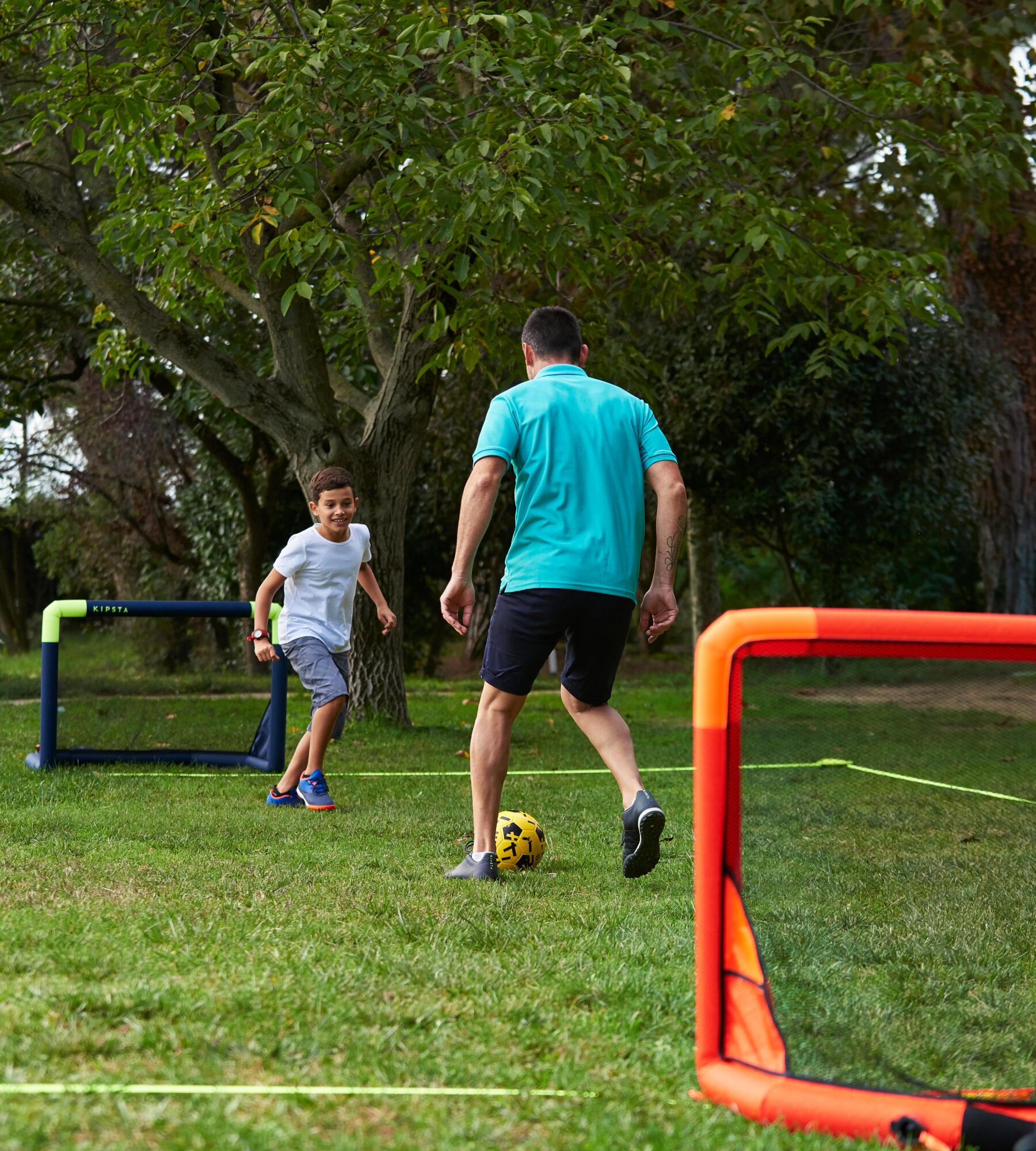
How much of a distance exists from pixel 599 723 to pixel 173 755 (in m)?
4.33

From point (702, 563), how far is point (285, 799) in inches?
438

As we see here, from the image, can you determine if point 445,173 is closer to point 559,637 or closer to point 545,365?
point 545,365

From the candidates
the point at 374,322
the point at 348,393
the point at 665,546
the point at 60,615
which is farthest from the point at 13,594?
the point at 665,546

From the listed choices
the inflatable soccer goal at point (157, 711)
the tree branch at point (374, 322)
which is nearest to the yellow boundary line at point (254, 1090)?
the inflatable soccer goal at point (157, 711)

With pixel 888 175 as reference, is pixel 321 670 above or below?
below

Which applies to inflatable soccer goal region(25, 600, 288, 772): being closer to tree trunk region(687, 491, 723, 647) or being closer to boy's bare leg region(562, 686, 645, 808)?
boy's bare leg region(562, 686, 645, 808)

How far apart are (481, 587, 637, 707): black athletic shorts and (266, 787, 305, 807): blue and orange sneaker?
2286 millimetres

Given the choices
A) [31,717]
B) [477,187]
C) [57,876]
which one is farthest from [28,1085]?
[31,717]

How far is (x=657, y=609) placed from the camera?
15.2 feet

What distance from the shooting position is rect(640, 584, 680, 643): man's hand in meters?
4.62

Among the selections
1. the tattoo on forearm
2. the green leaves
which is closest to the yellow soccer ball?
the tattoo on forearm

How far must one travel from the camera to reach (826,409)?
49.4 ft

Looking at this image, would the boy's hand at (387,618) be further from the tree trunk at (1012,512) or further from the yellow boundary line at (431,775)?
the tree trunk at (1012,512)

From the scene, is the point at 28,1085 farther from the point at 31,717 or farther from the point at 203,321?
the point at 203,321
